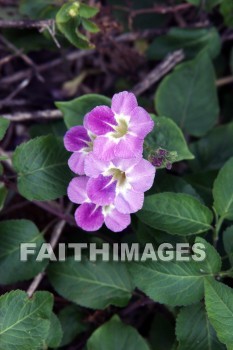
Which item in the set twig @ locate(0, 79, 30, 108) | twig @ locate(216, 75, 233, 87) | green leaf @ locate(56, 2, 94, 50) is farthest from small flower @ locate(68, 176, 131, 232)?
twig @ locate(216, 75, 233, 87)

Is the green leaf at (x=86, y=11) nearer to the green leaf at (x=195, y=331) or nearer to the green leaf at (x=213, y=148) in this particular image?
the green leaf at (x=213, y=148)

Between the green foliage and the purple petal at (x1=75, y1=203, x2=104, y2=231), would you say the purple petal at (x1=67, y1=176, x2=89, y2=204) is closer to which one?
the purple petal at (x1=75, y1=203, x2=104, y2=231)

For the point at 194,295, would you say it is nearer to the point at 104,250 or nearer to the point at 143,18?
the point at 104,250

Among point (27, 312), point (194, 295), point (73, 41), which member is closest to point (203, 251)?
point (194, 295)

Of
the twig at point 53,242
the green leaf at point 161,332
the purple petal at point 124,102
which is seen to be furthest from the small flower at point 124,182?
the green leaf at point 161,332

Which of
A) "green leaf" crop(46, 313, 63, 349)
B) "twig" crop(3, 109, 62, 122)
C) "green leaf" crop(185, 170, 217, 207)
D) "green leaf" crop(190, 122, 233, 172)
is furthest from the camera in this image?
"twig" crop(3, 109, 62, 122)

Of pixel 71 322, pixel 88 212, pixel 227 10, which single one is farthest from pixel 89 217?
pixel 227 10
